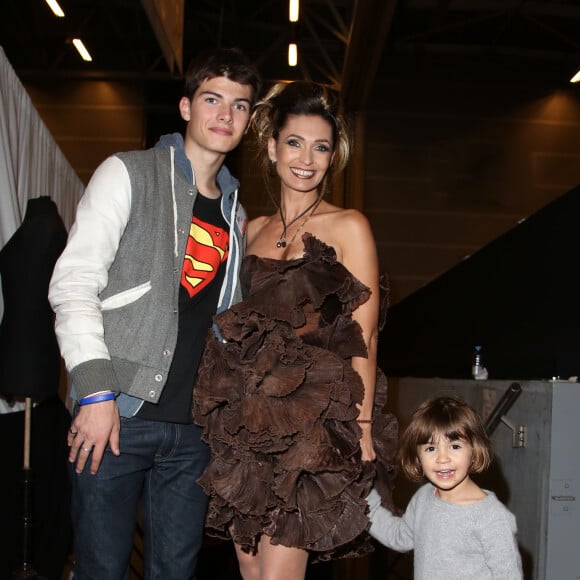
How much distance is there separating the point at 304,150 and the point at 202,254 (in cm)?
46

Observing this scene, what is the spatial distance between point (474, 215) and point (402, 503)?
17.4ft

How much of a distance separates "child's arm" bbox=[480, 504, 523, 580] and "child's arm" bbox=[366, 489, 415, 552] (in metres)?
0.25

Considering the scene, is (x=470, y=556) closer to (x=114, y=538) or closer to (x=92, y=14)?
(x=114, y=538)

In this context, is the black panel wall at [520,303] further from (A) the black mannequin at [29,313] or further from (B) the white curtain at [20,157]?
(B) the white curtain at [20,157]

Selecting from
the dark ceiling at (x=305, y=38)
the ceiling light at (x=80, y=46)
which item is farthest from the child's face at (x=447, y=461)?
the ceiling light at (x=80, y=46)

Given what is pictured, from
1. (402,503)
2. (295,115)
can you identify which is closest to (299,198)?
(295,115)

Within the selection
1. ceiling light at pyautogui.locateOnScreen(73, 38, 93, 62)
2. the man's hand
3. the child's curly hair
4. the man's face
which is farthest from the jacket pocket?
ceiling light at pyautogui.locateOnScreen(73, 38, 93, 62)

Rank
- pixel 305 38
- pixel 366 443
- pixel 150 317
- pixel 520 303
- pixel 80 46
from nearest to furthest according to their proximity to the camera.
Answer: pixel 150 317 → pixel 366 443 → pixel 520 303 → pixel 80 46 → pixel 305 38

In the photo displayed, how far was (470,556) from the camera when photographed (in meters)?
1.85

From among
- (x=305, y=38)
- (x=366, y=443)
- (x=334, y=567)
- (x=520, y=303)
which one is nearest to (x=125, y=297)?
(x=366, y=443)

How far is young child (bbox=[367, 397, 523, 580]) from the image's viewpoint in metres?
1.83

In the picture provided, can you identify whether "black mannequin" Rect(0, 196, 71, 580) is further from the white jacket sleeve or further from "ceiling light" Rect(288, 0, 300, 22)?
"ceiling light" Rect(288, 0, 300, 22)

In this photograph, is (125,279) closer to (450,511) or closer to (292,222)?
(292,222)

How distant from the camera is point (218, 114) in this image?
1.93 metres
